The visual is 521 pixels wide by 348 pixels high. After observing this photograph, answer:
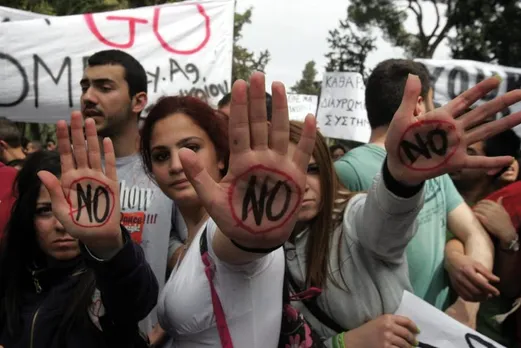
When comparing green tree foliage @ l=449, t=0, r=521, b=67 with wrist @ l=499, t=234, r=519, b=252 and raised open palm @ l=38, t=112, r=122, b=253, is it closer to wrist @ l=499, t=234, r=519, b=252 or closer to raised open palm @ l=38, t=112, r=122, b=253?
wrist @ l=499, t=234, r=519, b=252

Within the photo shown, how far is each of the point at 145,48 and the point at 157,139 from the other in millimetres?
2372

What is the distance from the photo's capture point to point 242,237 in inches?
49.8

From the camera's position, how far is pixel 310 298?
1.65 m

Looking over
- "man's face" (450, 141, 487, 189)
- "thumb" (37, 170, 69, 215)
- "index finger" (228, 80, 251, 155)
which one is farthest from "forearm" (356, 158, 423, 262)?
"man's face" (450, 141, 487, 189)

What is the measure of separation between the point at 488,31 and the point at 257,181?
24.4 m

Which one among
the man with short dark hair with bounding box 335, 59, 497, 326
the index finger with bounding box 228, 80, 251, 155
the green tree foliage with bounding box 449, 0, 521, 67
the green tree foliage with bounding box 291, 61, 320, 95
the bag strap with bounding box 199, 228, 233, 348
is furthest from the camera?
the green tree foliage with bounding box 291, 61, 320, 95

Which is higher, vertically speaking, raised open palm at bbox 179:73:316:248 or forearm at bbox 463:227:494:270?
raised open palm at bbox 179:73:316:248

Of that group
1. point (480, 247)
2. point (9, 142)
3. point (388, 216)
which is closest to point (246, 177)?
point (388, 216)

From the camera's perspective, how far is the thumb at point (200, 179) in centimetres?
128

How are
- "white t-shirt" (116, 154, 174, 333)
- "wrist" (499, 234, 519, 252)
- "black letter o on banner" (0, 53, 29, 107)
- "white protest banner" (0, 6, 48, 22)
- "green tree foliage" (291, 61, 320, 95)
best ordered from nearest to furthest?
1. "wrist" (499, 234, 519, 252)
2. "white t-shirt" (116, 154, 174, 333)
3. "black letter o on banner" (0, 53, 29, 107)
4. "white protest banner" (0, 6, 48, 22)
5. "green tree foliage" (291, 61, 320, 95)

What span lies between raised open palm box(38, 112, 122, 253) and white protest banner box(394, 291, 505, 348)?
33.3 inches

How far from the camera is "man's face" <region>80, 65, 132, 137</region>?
2836mm

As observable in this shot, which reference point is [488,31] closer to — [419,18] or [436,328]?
[419,18]

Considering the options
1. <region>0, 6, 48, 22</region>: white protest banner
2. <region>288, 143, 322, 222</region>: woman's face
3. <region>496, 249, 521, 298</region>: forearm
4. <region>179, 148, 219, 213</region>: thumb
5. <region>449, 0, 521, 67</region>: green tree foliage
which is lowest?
<region>496, 249, 521, 298</region>: forearm
